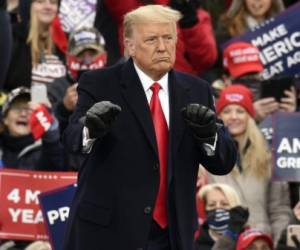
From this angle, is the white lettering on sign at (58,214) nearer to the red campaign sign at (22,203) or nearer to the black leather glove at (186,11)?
the red campaign sign at (22,203)

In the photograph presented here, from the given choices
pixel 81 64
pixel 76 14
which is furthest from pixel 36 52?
pixel 81 64

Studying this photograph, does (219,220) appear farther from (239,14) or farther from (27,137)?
(239,14)

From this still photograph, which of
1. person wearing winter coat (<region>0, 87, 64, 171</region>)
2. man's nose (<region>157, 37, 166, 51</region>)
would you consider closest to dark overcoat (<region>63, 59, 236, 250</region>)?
man's nose (<region>157, 37, 166, 51</region>)

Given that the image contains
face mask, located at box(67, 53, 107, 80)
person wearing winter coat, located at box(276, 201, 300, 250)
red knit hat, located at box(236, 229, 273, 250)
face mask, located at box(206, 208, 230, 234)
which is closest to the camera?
person wearing winter coat, located at box(276, 201, 300, 250)

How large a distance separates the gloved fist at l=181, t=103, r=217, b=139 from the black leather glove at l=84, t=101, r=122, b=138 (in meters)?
0.33

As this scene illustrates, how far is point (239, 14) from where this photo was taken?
11.3m

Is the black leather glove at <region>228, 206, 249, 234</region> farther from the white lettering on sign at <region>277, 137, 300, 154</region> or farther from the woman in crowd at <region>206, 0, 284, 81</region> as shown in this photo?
the woman in crowd at <region>206, 0, 284, 81</region>

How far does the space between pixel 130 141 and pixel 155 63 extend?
0.39 m

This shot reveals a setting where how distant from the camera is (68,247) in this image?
585 centimetres

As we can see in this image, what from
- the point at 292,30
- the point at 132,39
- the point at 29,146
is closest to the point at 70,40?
the point at 29,146

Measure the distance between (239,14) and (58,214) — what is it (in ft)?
13.5

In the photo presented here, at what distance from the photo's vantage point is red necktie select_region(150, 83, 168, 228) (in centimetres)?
579

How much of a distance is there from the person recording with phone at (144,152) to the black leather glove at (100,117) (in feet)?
0.25

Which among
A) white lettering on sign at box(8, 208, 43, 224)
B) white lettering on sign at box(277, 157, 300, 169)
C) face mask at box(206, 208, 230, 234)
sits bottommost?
face mask at box(206, 208, 230, 234)
